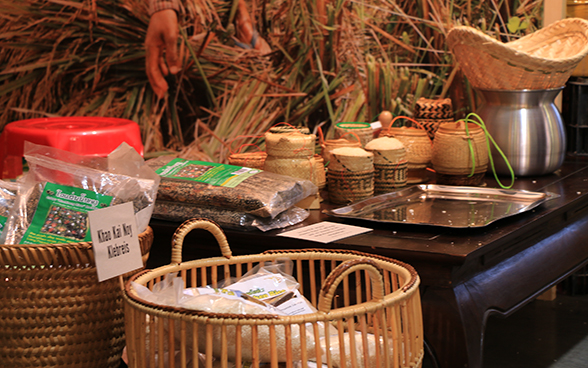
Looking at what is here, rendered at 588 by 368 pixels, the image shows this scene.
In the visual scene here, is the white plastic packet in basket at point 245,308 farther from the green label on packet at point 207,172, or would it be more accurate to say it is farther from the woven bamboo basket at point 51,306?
the green label on packet at point 207,172

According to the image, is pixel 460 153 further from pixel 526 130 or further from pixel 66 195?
pixel 66 195

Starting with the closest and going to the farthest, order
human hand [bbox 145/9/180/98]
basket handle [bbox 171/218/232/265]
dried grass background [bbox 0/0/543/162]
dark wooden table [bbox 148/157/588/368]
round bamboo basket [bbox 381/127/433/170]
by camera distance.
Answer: basket handle [bbox 171/218/232/265] < dark wooden table [bbox 148/157/588/368] < round bamboo basket [bbox 381/127/433/170] < dried grass background [bbox 0/0/543/162] < human hand [bbox 145/9/180/98]

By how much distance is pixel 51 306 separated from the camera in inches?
32.9

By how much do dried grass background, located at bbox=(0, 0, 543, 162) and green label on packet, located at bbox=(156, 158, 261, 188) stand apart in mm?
311

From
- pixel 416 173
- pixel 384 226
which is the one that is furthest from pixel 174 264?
pixel 416 173

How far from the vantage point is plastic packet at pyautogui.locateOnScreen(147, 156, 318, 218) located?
1316mm

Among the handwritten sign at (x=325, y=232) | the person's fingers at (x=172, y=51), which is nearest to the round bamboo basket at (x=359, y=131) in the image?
the handwritten sign at (x=325, y=232)

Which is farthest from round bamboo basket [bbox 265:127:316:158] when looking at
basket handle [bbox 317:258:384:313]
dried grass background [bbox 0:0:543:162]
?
basket handle [bbox 317:258:384:313]

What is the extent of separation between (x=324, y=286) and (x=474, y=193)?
1009 mm

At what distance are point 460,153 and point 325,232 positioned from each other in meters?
0.64

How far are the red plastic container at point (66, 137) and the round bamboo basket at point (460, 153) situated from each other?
2.75 feet

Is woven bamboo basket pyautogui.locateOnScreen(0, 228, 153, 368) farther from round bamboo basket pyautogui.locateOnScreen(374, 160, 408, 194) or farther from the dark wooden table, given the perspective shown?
round bamboo basket pyautogui.locateOnScreen(374, 160, 408, 194)

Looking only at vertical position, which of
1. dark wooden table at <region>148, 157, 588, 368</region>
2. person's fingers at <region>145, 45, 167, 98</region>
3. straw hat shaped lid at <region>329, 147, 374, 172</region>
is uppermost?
person's fingers at <region>145, 45, 167, 98</region>

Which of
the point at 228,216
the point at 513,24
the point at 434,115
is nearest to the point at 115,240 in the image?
the point at 228,216
